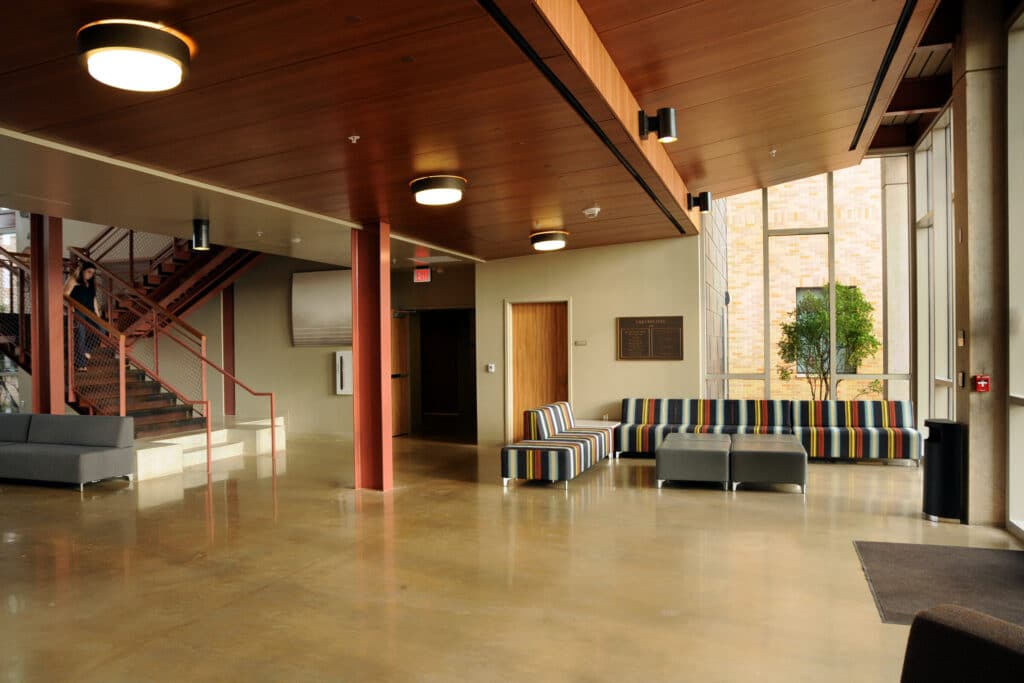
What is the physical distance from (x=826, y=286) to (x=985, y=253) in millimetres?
3880

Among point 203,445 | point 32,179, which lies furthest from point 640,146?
point 203,445

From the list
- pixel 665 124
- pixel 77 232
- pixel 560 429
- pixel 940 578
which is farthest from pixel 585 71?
pixel 77 232

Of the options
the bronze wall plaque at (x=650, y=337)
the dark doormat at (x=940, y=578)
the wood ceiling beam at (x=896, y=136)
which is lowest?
the dark doormat at (x=940, y=578)

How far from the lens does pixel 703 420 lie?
9500 mm

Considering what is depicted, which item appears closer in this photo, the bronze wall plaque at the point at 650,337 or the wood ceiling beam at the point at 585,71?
the wood ceiling beam at the point at 585,71

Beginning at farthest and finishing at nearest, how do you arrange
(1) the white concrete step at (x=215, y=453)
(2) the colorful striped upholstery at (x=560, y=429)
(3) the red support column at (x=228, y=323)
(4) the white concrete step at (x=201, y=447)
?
1. (3) the red support column at (x=228, y=323)
2. (1) the white concrete step at (x=215, y=453)
3. (4) the white concrete step at (x=201, y=447)
4. (2) the colorful striped upholstery at (x=560, y=429)

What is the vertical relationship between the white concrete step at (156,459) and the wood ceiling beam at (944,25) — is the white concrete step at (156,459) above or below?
below

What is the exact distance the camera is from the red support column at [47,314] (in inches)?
333

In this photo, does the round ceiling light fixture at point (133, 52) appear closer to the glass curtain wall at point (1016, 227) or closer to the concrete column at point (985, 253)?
the concrete column at point (985, 253)

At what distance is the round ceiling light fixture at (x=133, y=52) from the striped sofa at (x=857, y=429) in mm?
7992

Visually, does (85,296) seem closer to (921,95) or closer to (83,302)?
(83,302)

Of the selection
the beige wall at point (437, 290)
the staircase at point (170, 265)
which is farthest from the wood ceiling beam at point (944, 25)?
the staircase at point (170, 265)

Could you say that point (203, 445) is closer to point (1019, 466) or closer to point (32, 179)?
A: point (32, 179)

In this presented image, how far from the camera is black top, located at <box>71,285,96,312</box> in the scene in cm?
978
